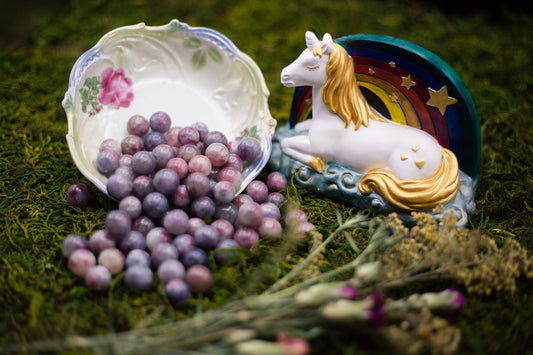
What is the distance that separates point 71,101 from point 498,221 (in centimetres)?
157

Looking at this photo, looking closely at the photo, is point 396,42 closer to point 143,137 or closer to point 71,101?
point 143,137

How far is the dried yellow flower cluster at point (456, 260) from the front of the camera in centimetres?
122

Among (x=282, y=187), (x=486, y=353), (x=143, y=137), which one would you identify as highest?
(x=143, y=137)

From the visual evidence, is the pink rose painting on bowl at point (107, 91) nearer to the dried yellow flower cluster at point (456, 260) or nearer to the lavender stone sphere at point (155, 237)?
the lavender stone sphere at point (155, 237)

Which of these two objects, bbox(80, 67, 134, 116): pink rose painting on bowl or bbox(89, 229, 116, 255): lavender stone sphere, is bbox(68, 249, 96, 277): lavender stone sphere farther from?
bbox(80, 67, 134, 116): pink rose painting on bowl

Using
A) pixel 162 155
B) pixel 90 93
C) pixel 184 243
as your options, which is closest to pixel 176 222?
pixel 184 243

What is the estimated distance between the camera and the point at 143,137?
5.43 ft

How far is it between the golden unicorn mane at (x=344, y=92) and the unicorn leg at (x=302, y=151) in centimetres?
16

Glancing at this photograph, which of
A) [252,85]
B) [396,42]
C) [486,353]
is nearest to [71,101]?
[252,85]

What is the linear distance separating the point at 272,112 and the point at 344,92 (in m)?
0.73

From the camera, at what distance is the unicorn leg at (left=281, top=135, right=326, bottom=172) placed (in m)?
1.61

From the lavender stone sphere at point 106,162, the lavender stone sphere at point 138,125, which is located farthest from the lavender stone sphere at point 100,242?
the lavender stone sphere at point 138,125

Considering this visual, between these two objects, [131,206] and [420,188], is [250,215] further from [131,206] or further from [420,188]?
[420,188]

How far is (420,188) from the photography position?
1.45m
